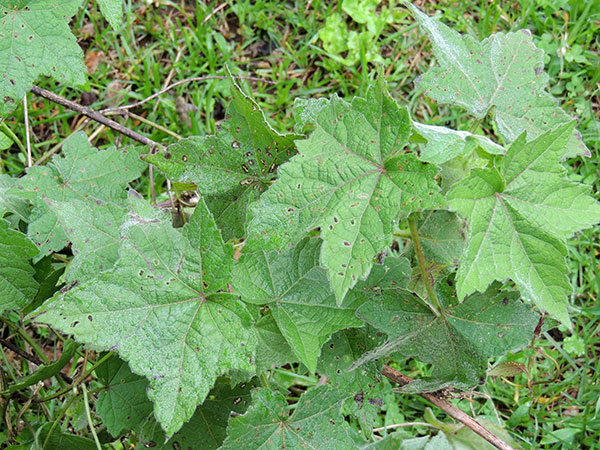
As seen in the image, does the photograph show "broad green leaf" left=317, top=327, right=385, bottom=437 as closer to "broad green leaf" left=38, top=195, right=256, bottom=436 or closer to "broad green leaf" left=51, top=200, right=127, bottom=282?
"broad green leaf" left=38, top=195, right=256, bottom=436

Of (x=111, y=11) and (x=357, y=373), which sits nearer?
(x=357, y=373)

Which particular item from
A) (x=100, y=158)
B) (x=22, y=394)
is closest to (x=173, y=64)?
(x=100, y=158)

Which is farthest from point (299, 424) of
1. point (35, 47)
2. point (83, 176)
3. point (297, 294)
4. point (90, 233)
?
point (35, 47)

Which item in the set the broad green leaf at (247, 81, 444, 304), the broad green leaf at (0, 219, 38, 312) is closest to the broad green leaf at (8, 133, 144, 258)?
the broad green leaf at (0, 219, 38, 312)

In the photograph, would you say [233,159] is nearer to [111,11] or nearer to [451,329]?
[111,11]

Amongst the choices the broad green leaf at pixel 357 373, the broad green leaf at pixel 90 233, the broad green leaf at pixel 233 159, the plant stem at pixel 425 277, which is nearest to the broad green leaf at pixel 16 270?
the broad green leaf at pixel 90 233
